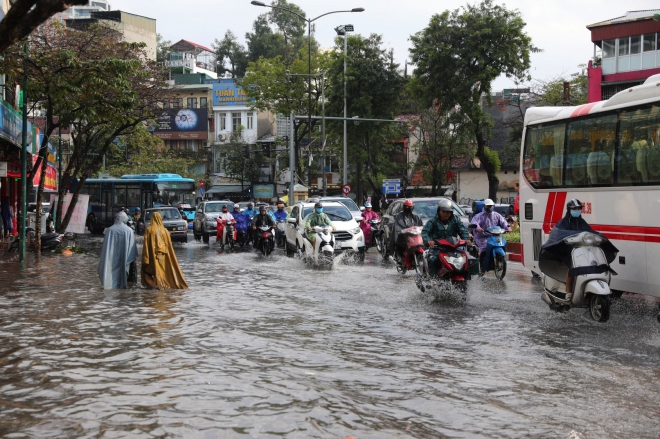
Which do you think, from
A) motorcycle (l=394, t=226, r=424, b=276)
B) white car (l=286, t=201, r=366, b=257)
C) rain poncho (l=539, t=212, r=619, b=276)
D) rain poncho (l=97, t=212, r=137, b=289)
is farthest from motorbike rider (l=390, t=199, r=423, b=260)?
rain poncho (l=539, t=212, r=619, b=276)

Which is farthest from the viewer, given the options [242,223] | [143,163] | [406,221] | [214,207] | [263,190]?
[263,190]

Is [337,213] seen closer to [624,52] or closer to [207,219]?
[207,219]

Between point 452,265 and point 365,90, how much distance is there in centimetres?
4038

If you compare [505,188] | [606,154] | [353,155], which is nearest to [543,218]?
[606,154]

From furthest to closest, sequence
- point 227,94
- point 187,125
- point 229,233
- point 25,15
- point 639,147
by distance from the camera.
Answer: point 187,125, point 227,94, point 229,233, point 639,147, point 25,15

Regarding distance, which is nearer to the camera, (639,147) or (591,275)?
(591,275)

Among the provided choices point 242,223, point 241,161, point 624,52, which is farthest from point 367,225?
point 241,161

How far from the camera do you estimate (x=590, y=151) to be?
11617 millimetres

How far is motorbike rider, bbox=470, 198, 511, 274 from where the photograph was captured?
16188 mm

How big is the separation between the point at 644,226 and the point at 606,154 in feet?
4.52

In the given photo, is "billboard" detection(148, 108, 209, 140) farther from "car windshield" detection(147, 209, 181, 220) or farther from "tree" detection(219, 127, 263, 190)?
"car windshield" detection(147, 209, 181, 220)

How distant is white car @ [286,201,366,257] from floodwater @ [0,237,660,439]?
8041 mm

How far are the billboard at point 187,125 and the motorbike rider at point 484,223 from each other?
6456cm

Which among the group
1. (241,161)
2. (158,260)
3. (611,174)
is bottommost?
(158,260)
